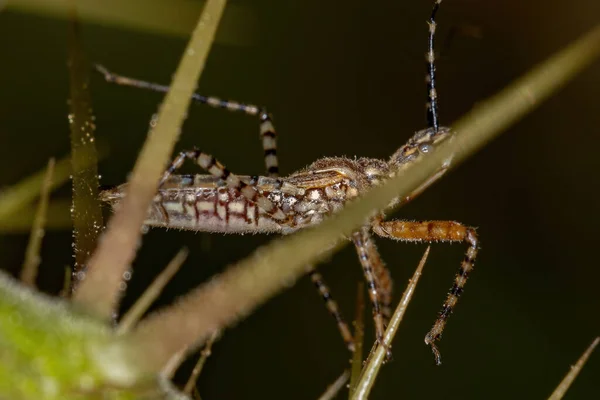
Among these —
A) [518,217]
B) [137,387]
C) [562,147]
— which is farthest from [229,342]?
[137,387]

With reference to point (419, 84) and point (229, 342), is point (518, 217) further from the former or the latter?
point (229, 342)

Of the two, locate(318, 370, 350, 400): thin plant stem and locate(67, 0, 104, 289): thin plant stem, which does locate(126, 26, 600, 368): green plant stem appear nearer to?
locate(67, 0, 104, 289): thin plant stem

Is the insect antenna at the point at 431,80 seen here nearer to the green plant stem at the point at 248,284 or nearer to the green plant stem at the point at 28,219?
the green plant stem at the point at 28,219

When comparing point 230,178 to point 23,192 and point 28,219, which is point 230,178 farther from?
point 23,192

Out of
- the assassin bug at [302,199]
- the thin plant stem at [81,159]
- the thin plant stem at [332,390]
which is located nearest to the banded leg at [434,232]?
the assassin bug at [302,199]

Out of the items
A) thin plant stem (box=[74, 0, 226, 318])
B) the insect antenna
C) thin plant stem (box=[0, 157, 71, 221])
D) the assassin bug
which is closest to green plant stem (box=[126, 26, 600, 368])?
thin plant stem (box=[74, 0, 226, 318])

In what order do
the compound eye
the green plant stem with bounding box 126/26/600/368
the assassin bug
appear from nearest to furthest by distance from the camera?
the green plant stem with bounding box 126/26/600/368
the assassin bug
the compound eye

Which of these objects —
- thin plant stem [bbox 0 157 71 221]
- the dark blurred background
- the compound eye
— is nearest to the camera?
thin plant stem [bbox 0 157 71 221]
